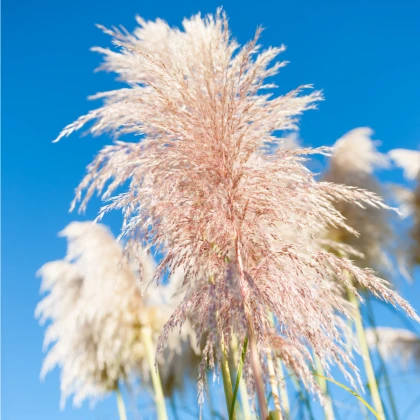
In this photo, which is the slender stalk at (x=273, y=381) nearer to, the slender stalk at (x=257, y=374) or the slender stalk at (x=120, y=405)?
the slender stalk at (x=257, y=374)

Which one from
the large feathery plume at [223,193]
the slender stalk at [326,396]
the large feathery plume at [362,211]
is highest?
the large feathery plume at [362,211]

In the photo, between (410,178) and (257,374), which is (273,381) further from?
(410,178)

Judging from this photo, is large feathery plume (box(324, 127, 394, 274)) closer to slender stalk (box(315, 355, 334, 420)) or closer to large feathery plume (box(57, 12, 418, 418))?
A: slender stalk (box(315, 355, 334, 420))

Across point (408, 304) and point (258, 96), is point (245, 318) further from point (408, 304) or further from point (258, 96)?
point (258, 96)

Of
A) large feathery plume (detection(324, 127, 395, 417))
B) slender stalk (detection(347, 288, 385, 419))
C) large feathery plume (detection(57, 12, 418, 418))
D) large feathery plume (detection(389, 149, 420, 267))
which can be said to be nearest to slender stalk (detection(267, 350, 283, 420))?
large feathery plume (detection(57, 12, 418, 418))

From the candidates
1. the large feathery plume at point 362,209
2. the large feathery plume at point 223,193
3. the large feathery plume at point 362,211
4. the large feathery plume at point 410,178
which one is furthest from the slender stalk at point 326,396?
the large feathery plume at point 410,178

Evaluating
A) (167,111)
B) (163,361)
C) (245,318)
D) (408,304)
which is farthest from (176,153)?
(163,361)

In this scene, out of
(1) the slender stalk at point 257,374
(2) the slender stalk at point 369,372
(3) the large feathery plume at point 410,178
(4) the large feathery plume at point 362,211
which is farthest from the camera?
(3) the large feathery plume at point 410,178

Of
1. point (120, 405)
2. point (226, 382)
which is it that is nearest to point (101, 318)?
point (120, 405)
